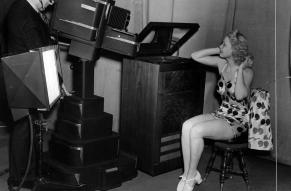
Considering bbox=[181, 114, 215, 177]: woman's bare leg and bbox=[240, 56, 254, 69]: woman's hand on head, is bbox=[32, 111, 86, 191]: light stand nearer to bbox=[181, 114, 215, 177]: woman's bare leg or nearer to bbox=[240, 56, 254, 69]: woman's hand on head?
bbox=[181, 114, 215, 177]: woman's bare leg

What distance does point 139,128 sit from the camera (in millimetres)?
A: 3625

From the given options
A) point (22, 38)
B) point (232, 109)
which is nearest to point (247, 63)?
point (232, 109)

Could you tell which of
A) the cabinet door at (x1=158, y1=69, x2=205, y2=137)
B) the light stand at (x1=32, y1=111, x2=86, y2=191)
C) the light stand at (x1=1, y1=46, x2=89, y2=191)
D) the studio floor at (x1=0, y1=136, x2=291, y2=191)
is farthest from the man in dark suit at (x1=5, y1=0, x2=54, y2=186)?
the cabinet door at (x1=158, y1=69, x2=205, y2=137)

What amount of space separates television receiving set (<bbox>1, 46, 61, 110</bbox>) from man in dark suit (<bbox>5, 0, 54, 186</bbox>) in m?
0.46

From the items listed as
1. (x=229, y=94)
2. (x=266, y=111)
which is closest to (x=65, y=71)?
(x=229, y=94)

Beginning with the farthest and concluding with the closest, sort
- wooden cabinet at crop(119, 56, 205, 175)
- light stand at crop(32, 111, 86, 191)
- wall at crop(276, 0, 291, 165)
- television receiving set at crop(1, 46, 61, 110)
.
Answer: wall at crop(276, 0, 291, 165) → wooden cabinet at crop(119, 56, 205, 175) → light stand at crop(32, 111, 86, 191) → television receiving set at crop(1, 46, 61, 110)

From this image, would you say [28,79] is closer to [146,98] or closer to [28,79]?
[28,79]

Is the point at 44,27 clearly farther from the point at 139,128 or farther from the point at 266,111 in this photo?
the point at 266,111

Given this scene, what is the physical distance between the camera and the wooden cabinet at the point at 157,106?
3.46m

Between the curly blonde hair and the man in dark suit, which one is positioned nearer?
the man in dark suit

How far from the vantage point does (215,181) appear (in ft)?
11.6

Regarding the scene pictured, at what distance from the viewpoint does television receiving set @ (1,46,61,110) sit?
2.44 metres

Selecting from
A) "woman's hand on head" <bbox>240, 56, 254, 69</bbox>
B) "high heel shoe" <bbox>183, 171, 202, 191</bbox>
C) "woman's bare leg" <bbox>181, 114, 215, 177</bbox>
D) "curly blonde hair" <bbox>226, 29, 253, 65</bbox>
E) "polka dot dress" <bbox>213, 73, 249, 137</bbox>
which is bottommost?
"high heel shoe" <bbox>183, 171, 202, 191</bbox>

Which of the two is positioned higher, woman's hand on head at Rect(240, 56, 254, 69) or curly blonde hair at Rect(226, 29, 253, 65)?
curly blonde hair at Rect(226, 29, 253, 65)
